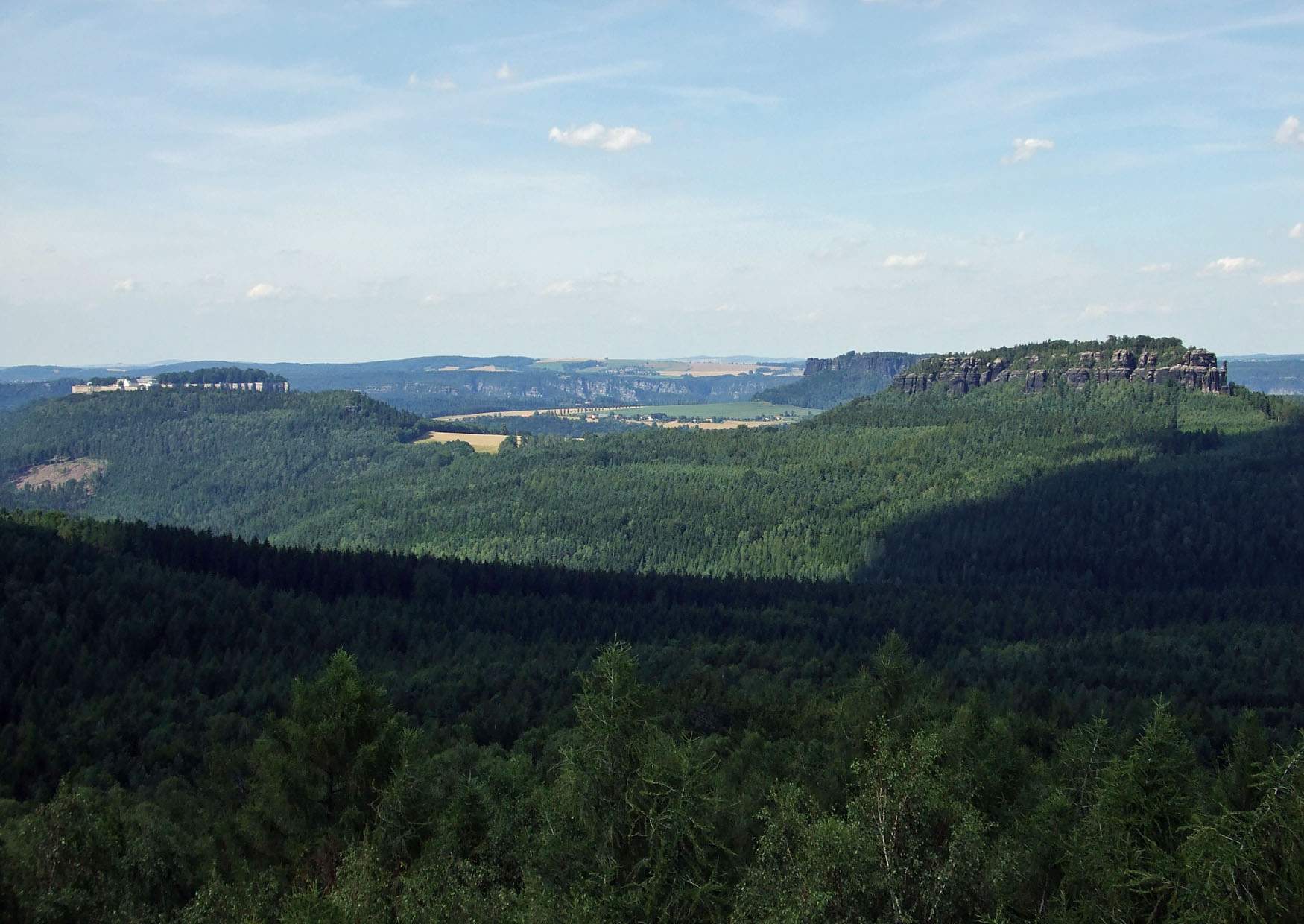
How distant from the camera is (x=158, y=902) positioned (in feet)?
168

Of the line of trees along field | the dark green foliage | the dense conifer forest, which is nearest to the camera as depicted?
the dark green foliage

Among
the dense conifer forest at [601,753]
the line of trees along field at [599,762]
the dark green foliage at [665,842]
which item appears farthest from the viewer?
the dense conifer forest at [601,753]

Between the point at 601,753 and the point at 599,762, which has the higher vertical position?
the point at 601,753

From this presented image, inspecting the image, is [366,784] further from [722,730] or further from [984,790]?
[722,730]

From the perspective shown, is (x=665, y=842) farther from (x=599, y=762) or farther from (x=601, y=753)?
(x=601, y=753)

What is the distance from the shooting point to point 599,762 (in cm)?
4131

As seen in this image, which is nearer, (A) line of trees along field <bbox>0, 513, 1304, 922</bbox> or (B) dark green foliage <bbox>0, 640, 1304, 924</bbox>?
(B) dark green foliage <bbox>0, 640, 1304, 924</bbox>

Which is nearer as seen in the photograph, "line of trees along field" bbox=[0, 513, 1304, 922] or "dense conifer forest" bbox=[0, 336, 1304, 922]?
"line of trees along field" bbox=[0, 513, 1304, 922]

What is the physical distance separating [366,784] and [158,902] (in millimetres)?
11796

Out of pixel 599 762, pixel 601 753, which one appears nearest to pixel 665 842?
pixel 599 762

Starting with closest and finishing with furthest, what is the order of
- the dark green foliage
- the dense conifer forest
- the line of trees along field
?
the dark green foliage
the line of trees along field
the dense conifer forest

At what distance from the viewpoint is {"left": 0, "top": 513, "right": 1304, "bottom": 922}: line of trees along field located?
37.9 meters

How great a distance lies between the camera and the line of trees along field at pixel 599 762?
3788 cm

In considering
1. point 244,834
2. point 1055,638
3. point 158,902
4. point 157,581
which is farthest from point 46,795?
point 1055,638
